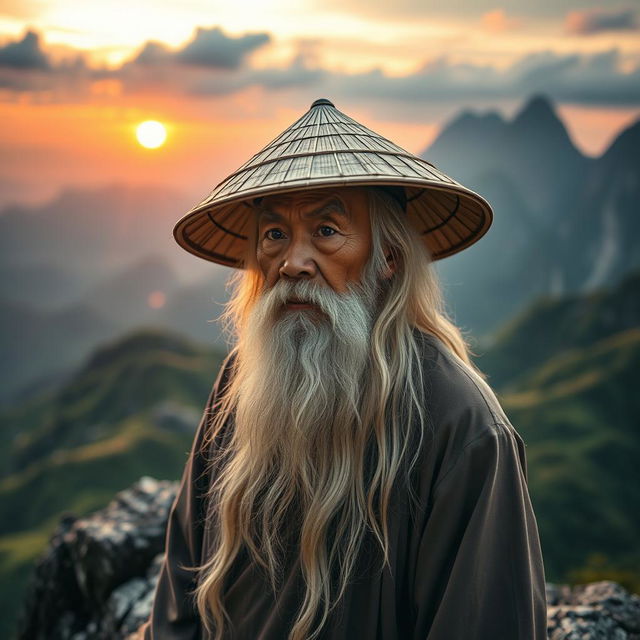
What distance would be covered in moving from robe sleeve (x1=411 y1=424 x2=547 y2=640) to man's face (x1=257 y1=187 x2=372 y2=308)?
2.93ft

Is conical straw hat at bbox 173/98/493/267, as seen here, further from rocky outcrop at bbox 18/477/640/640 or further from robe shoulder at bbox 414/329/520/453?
rocky outcrop at bbox 18/477/640/640

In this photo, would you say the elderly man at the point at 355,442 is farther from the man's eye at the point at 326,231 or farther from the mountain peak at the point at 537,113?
the mountain peak at the point at 537,113

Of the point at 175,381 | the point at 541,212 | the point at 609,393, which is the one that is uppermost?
the point at 541,212

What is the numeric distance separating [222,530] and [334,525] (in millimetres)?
561

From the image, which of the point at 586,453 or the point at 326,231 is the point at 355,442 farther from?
the point at 586,453

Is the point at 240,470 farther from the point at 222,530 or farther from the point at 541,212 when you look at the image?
the point at 541,212

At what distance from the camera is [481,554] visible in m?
2.16

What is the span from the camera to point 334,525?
253cm

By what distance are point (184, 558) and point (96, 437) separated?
114 feet

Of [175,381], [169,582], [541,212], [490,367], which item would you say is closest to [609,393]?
[490,367]

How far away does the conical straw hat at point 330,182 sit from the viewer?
240 centimetres

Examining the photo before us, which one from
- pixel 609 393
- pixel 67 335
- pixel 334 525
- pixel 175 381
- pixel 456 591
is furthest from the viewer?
pixel 67 335

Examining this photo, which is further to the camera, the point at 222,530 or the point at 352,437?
the point at 222,530

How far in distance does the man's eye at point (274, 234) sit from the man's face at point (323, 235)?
1 cm
